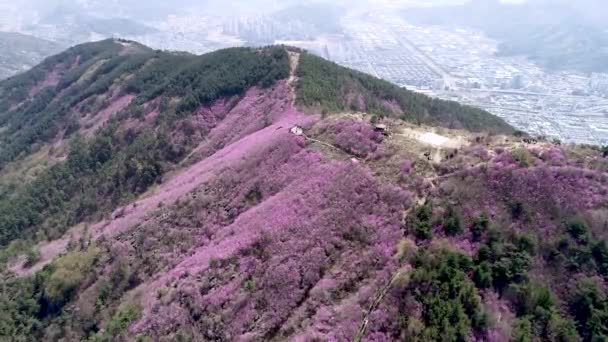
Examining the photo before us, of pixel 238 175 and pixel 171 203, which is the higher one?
pixel 238 175

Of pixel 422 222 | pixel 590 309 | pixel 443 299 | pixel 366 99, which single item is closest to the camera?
pixel 590 309

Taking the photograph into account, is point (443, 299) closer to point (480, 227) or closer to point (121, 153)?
point (480, 227)

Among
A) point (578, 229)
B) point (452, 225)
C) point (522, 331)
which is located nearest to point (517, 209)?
point (578, 229)

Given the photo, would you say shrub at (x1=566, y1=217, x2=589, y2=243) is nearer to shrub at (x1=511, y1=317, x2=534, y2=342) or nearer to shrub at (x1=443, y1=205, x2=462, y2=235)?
shrub at (x1=443, y1=205, x2=462, y2=235)

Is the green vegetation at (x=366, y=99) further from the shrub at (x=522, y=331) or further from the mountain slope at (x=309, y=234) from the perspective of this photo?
the shrub at (x=522, y=331)

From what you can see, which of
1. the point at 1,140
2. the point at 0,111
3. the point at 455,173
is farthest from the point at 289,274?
the point at 0,111

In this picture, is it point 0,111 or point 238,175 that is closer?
point 238,175

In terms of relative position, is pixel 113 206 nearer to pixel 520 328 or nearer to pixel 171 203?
pixel 171 203
